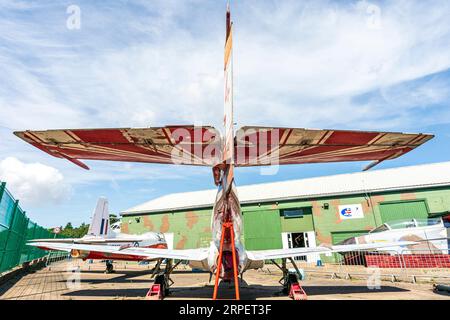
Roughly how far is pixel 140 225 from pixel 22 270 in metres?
16.5

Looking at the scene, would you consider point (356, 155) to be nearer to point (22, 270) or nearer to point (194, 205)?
point (22, 270)

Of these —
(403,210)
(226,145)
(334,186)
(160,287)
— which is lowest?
(160,287)

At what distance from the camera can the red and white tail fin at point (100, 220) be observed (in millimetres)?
17938

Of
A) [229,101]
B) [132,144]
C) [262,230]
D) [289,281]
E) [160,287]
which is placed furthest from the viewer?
[262,230]

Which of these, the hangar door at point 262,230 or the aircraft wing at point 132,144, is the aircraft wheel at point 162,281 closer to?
the aircraft wing at point 132,144

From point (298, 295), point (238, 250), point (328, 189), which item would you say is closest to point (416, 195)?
point (328, 189)

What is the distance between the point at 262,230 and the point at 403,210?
13.5 meters

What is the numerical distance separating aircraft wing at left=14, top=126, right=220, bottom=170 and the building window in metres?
22.7

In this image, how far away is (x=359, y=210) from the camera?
22.8 m

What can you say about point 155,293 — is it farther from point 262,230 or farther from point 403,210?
point 403,210

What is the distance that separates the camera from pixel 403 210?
71.0 feet

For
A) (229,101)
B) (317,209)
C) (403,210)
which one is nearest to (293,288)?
(229,101)

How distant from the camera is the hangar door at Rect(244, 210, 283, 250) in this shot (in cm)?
2495

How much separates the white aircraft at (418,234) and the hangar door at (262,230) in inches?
394
